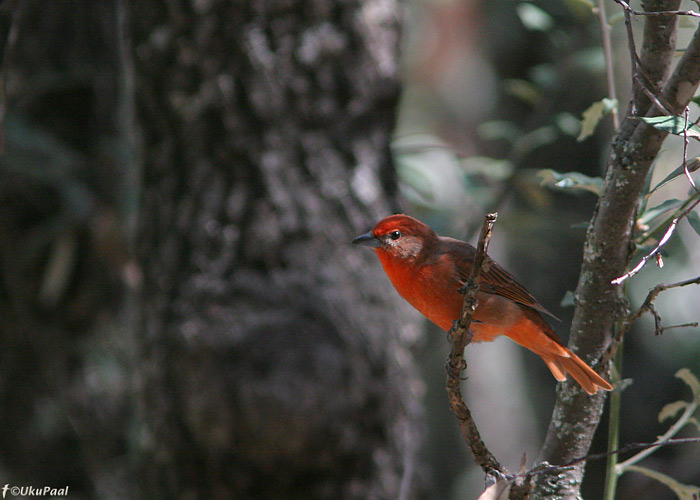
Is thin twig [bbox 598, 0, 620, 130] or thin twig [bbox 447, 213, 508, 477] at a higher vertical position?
thin twig [bbox 598, 0, 620, 130]

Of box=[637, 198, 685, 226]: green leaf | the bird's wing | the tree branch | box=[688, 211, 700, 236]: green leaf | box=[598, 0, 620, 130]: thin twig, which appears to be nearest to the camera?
the tree branch

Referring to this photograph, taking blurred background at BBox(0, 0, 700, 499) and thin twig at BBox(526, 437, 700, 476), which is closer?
thin twig at BBox(526, 437, 700, 476)

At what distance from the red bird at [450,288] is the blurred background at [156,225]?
17.1 inches

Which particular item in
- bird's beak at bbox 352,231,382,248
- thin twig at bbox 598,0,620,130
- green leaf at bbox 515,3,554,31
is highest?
green leaf at bbox 515,3,554,31

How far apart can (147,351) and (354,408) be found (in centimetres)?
95

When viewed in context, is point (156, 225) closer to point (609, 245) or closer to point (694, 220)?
point (609, 245)

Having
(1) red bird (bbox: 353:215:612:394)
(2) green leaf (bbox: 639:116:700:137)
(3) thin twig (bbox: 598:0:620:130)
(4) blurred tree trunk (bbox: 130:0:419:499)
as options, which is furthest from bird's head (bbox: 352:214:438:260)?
(2) green leaf (bbox: 639:116:700:137)

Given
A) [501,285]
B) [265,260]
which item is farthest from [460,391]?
[265,260]

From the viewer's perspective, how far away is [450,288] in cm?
256

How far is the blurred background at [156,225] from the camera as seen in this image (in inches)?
121

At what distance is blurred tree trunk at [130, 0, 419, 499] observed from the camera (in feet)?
9.14

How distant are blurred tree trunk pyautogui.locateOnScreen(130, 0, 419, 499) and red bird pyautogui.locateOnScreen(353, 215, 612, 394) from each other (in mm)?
419

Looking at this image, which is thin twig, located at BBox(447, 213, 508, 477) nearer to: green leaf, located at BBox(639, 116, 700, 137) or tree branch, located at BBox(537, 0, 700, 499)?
tree branch, located at BBox(537, 0, 700, 499)

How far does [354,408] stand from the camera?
9.42 feet
